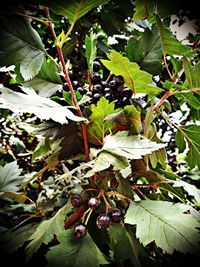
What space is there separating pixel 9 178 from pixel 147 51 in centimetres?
59

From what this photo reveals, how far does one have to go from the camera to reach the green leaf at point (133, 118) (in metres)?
0.62

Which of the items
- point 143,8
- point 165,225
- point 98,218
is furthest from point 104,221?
point 143,8

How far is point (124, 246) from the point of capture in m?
0.62

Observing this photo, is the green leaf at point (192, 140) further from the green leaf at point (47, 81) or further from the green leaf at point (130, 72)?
the green leaf at point (47, 81)

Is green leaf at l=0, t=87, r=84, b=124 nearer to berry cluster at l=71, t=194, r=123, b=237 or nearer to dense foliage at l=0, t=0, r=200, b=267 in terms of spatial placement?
dense foliage at l=0, t=0, r=200, b=267

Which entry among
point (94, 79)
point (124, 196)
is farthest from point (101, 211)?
point (94, 79)

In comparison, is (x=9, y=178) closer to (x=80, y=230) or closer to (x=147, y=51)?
(x=80, y=230)

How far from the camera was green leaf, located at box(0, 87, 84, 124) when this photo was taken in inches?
20.6

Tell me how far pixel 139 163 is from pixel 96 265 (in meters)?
0.24

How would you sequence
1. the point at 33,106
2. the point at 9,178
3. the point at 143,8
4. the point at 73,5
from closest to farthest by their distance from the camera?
the point at 33,106
the point at 73,5
the point at 143,8
the point at 9,178

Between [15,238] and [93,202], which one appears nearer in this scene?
[93,202]

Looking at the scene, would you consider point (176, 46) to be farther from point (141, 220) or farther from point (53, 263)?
point (53, 263)

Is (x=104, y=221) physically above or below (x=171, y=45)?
below

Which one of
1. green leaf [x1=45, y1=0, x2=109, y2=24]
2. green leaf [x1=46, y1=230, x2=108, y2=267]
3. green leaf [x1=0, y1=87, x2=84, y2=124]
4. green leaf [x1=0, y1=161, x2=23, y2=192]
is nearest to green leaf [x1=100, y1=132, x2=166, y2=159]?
green leaf [x1=0, y1=87, x2=84, y2=124]
